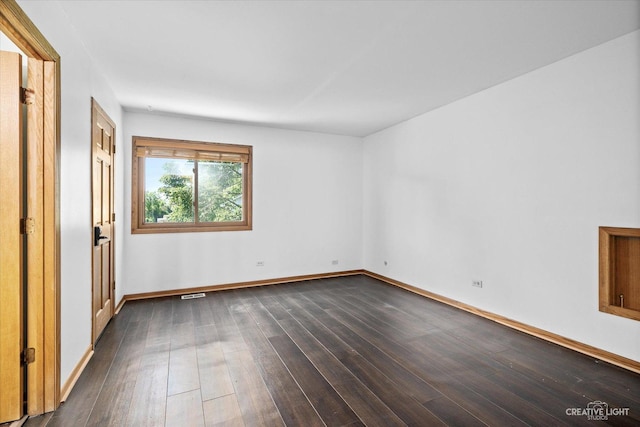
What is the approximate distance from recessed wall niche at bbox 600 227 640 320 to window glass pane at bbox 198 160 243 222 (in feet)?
14.7

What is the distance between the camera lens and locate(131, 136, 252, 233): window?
440cm

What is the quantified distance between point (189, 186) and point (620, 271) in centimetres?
505

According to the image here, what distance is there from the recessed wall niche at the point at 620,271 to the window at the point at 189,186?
4.29 metres

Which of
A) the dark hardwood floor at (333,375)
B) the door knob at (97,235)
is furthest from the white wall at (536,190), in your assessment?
the door knob at (97,235)

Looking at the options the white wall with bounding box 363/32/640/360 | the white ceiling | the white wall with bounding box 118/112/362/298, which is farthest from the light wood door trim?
the white wall with bounding box 363/32/640/360

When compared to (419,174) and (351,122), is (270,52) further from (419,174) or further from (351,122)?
(419,174)

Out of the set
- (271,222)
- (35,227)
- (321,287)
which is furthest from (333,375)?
(271,222)

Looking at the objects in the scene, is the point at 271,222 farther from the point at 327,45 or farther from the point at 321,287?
the point at 327,45

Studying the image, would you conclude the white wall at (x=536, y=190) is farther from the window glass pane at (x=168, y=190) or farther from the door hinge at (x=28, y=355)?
the door hinge at (x=28, y=355)

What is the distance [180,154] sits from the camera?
455cm

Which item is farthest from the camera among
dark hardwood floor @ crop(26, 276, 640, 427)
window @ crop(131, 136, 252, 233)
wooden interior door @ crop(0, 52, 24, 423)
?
window @ crop(131, 136, 252, 233)

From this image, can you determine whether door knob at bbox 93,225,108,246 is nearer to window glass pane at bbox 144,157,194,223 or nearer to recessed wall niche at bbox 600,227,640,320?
window glass pane at bbox 144,157,194,223

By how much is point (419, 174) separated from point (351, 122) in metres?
1.36

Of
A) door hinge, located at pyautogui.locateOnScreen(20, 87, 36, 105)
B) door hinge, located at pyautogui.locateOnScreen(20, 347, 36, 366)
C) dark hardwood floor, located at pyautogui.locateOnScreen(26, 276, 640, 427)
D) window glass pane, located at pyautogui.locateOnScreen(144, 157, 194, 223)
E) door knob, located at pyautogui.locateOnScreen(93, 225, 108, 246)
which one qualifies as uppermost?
door hinge, located at pyautogui.locateOnScreen(20, 87, 36, 105)
